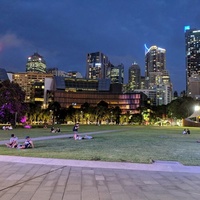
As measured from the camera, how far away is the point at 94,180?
9.84m

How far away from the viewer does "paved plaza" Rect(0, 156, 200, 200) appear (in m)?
7.89

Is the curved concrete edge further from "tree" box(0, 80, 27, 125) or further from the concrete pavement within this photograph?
"tree" box(0, 80, 27, 125)

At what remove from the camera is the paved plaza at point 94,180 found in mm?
7895

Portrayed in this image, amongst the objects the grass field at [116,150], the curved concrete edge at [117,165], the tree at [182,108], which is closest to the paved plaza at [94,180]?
the curved concrete edge at [117,165]

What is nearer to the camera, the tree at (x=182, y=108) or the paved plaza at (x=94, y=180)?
the paved plaza at (x=94, y=180)

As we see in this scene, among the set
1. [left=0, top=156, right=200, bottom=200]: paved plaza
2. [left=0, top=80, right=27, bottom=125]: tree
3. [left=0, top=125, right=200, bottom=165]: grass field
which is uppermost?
[left=0, top=80, right=27, bottom=125]: tree

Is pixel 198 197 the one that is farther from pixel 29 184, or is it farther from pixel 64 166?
pixel 64 166

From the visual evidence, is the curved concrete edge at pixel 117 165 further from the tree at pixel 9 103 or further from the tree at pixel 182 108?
the tree at pixel 182 108

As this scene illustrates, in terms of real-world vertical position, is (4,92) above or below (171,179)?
above

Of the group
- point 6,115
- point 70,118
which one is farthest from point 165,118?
point 6,115

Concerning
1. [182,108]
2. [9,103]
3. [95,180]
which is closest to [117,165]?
[95,180]

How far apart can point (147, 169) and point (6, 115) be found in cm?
5835

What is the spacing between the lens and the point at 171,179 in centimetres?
1030

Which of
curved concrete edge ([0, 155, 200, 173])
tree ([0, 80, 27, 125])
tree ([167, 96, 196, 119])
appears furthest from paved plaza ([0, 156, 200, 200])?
tree ([167, 96, 196, 119])
